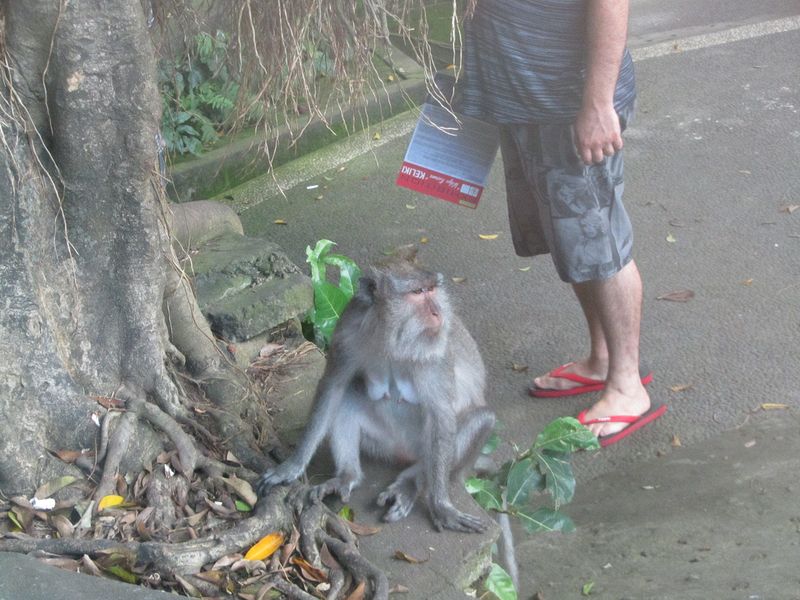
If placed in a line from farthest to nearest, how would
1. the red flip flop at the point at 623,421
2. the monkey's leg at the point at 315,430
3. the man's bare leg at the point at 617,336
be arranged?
the red flip flop at the point at 623,421, the man's bare leg at the point at 617,336, the monkey's leg at the point at 315,430

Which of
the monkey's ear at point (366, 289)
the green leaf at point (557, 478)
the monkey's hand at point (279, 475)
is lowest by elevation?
the green leaf at point (557, 478)

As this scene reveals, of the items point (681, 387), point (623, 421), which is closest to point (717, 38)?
point (681, 387)

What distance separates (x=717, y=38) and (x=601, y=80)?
194 inches

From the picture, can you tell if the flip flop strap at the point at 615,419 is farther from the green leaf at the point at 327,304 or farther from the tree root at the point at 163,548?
the tree root at the point at 163,548

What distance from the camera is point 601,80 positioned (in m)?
3.71

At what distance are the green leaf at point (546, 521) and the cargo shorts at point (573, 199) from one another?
929 millimetres

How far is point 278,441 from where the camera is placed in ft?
12.1

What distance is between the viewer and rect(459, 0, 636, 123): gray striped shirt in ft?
12.4

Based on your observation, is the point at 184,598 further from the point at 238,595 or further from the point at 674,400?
the point at 674,400

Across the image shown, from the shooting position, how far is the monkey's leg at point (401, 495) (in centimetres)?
324

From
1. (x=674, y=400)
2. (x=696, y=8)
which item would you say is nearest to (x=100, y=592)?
(x=674, y=400)

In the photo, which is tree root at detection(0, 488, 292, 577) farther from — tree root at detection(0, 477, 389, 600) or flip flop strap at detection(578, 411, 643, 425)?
flip flop strap at detection(578, 411, 643, 425)

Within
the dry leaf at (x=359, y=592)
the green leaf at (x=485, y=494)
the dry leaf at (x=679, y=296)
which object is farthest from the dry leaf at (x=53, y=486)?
the dry leaf at (x=679, y=296)

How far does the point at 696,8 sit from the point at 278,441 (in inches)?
260
